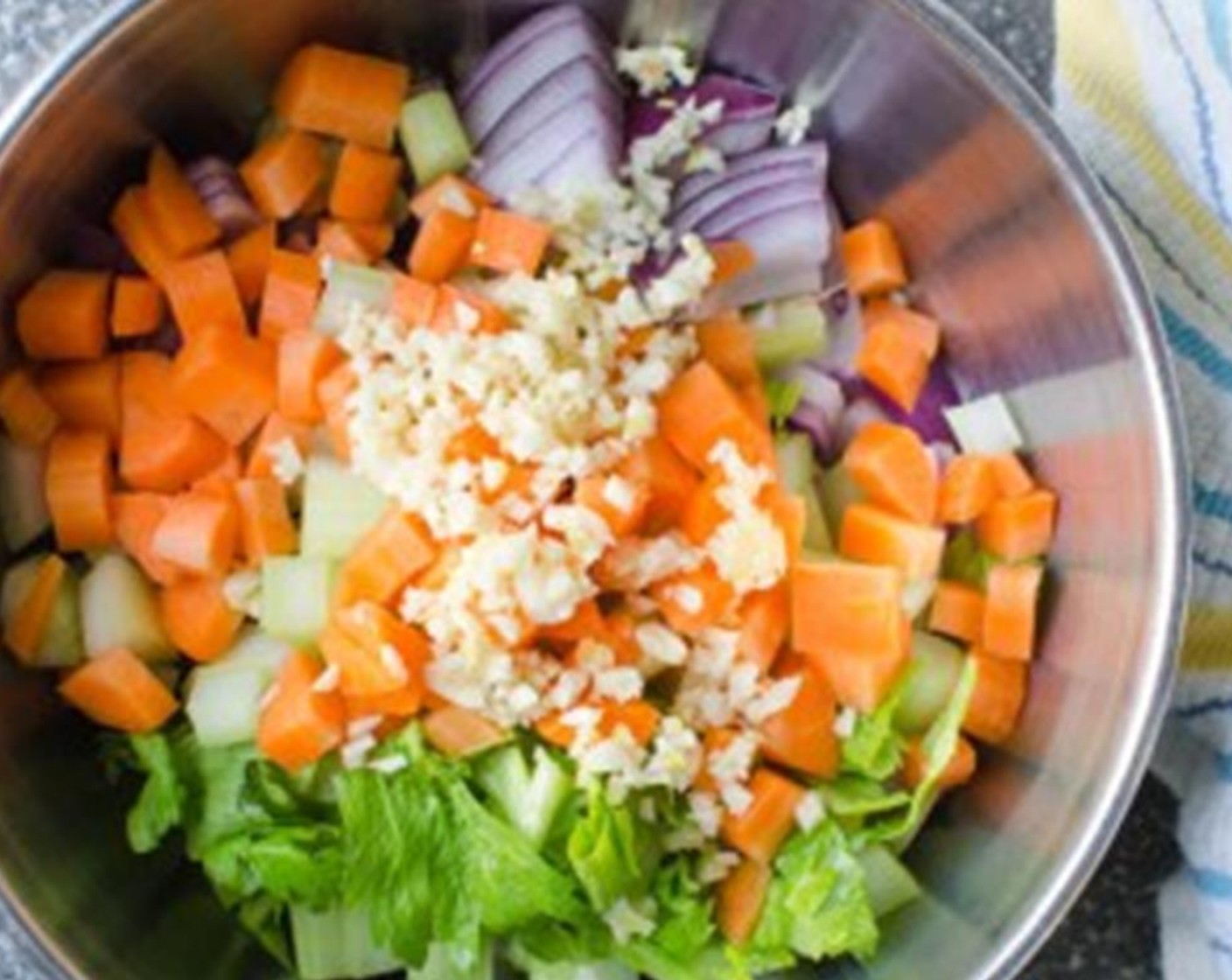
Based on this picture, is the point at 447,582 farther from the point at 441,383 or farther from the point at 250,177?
the point at 250,177

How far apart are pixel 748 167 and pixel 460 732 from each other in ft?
1.07

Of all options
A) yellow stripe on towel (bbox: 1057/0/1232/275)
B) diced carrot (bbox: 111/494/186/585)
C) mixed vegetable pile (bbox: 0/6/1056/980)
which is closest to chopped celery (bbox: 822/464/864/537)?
mixed vegetable pile (bbox: 0/6/1056/980)

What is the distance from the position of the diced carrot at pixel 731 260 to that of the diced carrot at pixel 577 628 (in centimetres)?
18

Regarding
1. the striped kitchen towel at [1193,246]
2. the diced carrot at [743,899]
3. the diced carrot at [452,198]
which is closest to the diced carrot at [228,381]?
the diced carrot at [452,198]

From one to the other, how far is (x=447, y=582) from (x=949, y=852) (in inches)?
12.3

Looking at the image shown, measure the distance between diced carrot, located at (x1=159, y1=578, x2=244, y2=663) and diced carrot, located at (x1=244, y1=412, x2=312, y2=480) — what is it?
0.19 ft

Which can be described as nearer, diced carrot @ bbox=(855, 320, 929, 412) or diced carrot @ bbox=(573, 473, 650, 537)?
diced carrot @ bbox=(573, 473, 650, 537)

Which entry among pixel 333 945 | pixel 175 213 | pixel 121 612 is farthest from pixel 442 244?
pixel 333 945

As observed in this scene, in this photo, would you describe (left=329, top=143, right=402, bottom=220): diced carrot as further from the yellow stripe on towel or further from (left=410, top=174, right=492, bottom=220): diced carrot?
the yellow stripe on towel

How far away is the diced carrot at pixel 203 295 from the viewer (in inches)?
49.8

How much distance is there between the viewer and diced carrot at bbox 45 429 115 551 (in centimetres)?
125

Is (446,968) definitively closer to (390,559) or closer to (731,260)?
(390,559)

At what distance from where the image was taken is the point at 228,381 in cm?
125

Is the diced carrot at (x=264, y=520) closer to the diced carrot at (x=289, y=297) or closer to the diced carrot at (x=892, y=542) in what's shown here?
the diced carrot at (x=289, y=297)
